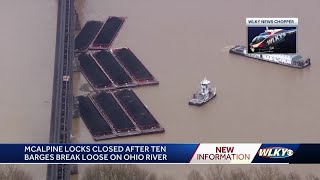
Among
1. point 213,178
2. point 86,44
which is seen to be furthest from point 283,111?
point 86,44

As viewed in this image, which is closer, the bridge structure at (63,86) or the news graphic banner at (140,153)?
the news graphic banner at (140,153)

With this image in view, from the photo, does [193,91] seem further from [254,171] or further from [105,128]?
[254,171]

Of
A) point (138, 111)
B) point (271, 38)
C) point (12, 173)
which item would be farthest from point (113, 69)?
point (12, 173)

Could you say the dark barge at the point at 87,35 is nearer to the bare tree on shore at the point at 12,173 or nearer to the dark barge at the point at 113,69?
the dark barge at the point at 113,69

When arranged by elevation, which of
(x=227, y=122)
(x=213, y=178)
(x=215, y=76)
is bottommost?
(x=213, y=178)

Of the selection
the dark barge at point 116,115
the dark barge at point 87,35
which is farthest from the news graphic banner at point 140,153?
the dark barge at point 87,35
